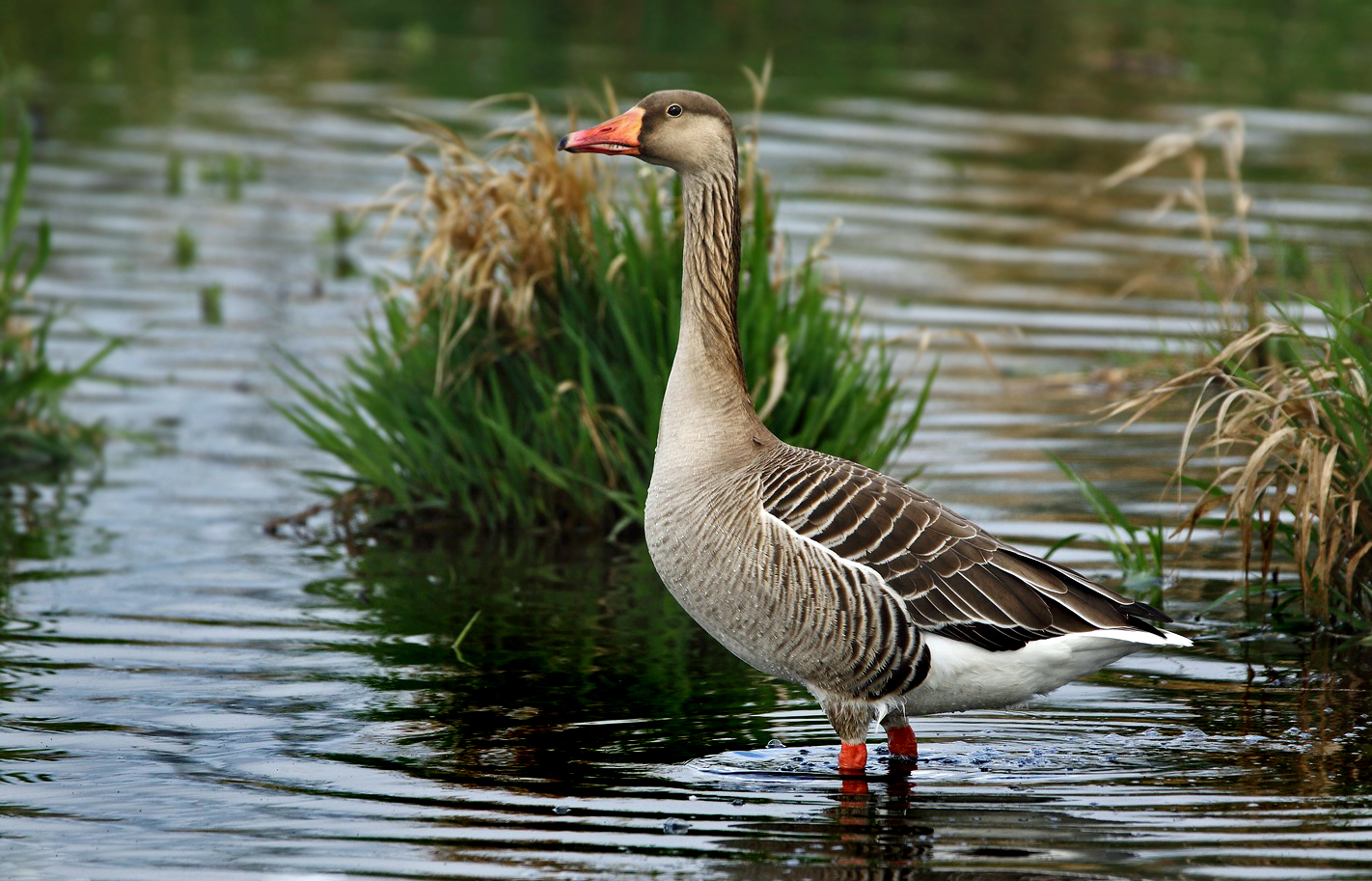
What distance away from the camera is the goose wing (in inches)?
229

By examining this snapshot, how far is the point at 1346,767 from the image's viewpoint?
5832mm

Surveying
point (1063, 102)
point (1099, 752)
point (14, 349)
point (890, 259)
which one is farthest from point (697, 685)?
point (1063, 102)

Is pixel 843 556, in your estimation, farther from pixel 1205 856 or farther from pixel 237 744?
pixel 237 744

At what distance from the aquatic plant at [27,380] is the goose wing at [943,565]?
5.31 metres

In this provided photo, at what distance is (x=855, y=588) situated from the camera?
5.85 metres

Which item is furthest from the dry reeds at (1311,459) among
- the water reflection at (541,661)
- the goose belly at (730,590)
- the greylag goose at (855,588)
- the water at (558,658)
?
the water reflection at (541,661)

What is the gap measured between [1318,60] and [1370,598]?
20.8m

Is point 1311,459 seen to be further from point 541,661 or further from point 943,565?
point 541,661

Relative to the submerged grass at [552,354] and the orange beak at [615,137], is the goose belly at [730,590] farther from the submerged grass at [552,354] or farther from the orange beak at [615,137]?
the submerged grass at [552,354]

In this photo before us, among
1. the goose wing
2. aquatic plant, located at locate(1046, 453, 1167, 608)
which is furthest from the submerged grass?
the goose wing

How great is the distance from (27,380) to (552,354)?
3.12 meters

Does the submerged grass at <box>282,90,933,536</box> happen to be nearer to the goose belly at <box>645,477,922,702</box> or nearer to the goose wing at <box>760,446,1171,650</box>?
the goose wing at <box>760,446,1171,650</box>

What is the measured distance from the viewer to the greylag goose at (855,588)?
5.80 meters

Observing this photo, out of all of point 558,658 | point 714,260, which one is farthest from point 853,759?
point 714,260
